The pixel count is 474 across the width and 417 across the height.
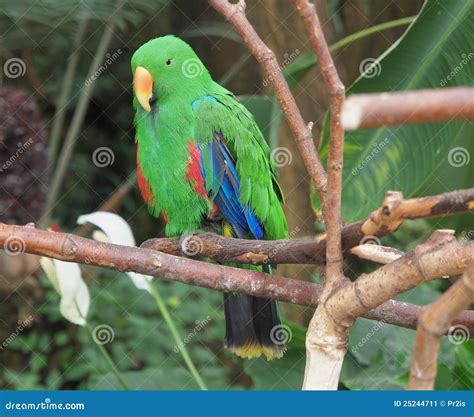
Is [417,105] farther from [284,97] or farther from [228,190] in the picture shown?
[228,190]

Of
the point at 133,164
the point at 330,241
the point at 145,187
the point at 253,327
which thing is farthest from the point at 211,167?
the point at 133,164

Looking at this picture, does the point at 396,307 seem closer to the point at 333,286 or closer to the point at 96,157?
the point at 333,286

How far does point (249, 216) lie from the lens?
5.24 ft

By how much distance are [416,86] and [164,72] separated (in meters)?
0.61

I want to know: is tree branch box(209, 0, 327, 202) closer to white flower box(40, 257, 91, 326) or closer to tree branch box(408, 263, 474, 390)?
tree branch box(408, 263, 474, 390)

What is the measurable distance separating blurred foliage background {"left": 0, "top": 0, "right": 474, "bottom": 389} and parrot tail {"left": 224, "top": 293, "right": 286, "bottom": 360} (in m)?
0.17

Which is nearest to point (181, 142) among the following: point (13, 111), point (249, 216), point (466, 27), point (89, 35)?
point (249, 216)

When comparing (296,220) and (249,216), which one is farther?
(296,220)

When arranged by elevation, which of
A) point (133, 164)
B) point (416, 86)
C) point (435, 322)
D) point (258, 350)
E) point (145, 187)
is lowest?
point (258, 350)

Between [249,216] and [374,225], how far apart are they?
74 cm

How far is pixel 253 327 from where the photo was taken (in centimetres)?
159

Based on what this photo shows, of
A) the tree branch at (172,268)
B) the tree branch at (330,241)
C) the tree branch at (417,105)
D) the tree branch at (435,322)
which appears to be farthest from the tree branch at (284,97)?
the tree branch at (417,105)

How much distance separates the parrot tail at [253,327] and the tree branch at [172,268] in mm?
394

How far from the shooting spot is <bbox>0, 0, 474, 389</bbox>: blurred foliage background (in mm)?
1773
